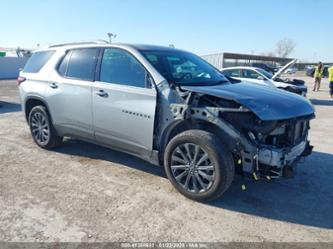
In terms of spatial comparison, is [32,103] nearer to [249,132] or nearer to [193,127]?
[193,127]

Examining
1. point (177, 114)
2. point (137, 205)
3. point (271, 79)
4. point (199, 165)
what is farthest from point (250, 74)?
point (137, 205)

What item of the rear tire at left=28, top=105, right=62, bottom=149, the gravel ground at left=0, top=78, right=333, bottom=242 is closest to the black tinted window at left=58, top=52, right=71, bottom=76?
the rear tire at left=28, top=105, right=62, bottom=149

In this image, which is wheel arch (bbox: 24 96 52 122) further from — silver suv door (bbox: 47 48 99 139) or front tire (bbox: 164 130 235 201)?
front tire (bbox: 164 130 235 201)

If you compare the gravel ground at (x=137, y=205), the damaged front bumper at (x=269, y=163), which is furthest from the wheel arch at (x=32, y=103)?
the damaged front bumper at (x=269, y=163)

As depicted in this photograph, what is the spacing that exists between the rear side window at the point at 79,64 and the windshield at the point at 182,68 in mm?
910

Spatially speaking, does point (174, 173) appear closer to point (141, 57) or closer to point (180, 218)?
point (180, 218)

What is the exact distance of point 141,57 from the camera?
3.82m

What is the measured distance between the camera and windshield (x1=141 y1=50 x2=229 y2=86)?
3.81 metres

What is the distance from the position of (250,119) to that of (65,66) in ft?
10.4

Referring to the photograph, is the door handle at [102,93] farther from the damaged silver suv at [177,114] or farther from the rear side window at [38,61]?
the rear side window at [38,61]


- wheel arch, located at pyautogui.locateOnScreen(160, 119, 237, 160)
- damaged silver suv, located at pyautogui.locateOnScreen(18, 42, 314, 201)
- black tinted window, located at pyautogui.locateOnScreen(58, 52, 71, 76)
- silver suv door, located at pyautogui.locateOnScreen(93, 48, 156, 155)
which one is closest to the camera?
damaged silver suv, located at pyautogui.locateOnScreen(18, 42, 314, 201)

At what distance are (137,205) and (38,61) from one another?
3.50 m

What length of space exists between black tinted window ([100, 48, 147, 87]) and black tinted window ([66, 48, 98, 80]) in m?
0.23

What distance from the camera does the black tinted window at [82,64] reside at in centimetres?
433
